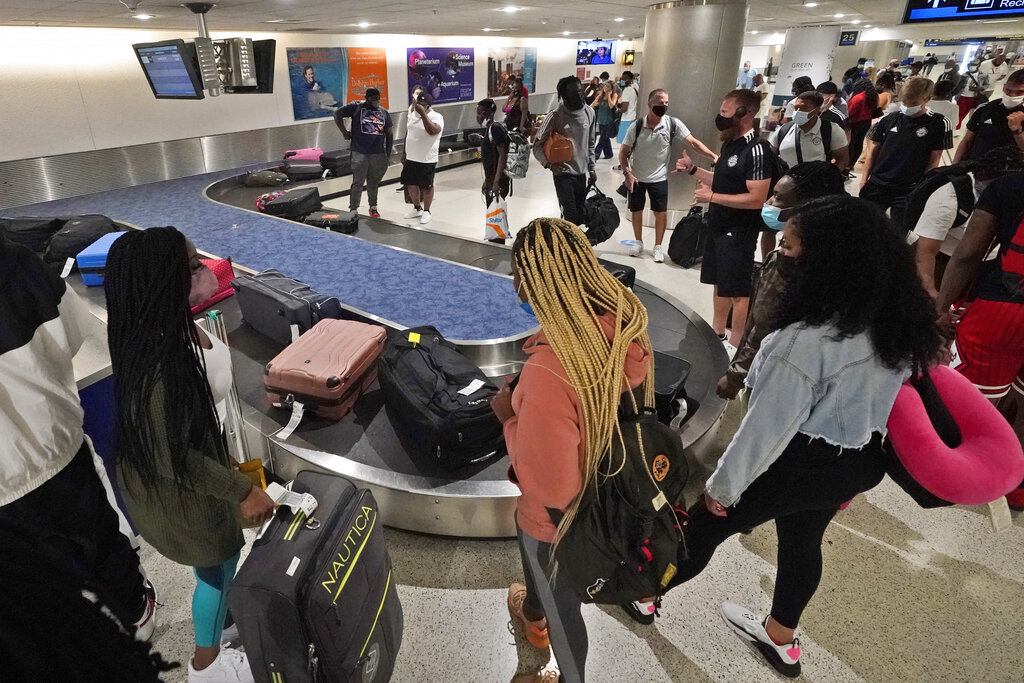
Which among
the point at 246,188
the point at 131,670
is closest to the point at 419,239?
the point at 246,188

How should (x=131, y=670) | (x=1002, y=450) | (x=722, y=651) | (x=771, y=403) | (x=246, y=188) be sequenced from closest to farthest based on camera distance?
(x=131, y=670) → (x=1002, y=450) → (x=771, y=403) → (x=722, y=651) → (x=246, y=188)

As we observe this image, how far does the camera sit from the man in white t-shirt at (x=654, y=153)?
19.4ft

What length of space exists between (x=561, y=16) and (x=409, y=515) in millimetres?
9870

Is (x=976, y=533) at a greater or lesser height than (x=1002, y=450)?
lesser

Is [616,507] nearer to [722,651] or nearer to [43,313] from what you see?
[722,651]

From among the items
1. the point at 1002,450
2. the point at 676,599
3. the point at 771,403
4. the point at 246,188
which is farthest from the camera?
the point at 246,188

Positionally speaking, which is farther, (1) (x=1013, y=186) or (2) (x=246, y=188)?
(2) (x=246, y=188)

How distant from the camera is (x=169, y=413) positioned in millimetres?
1509

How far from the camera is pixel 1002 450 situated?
144 centimetres

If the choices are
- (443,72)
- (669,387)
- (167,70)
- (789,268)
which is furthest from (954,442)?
(443,72)

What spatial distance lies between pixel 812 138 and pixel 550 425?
17.4 feet

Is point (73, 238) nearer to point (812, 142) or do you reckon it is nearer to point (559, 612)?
point (559, 612)

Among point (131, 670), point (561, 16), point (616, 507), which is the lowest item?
point (616, 507)

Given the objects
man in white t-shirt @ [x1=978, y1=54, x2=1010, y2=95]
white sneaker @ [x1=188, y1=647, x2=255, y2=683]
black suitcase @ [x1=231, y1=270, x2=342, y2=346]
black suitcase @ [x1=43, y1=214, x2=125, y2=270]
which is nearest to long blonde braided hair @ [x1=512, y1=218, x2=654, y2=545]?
white sneaker @ [x1=188, y1=647, x2=255, y2=683]
